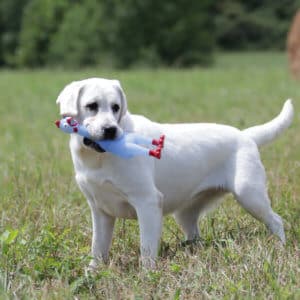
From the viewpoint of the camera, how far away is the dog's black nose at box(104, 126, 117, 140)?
13.9 feet

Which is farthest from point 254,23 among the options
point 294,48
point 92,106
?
point 92,106

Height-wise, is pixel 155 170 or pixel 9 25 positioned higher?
pixel 155 170

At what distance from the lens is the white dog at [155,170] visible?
4402 millimetres

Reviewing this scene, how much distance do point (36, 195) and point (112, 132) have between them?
1.94 meters

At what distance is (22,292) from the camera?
381cm

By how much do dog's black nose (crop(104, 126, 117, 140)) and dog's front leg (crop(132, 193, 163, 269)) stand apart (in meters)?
0.44

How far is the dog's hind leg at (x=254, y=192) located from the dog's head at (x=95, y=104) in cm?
89

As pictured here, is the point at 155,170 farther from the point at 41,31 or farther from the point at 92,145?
the point at 41,31

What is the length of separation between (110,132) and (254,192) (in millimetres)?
1126

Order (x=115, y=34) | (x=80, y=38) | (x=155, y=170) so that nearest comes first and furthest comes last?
(x=155, y=170) < (x=115, y=34) < (x=80, y=38)

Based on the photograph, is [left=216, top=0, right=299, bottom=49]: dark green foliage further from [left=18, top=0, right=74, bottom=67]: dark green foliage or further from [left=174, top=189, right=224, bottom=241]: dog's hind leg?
[left=174, top=189, right=224, bottom=241]: dog's hind leg

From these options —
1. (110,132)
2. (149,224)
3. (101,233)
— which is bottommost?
(101,233)

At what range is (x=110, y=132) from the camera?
425cm

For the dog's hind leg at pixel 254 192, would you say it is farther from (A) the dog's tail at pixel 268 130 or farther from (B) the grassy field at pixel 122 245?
(A) the dog's tail at pixel 268 130
